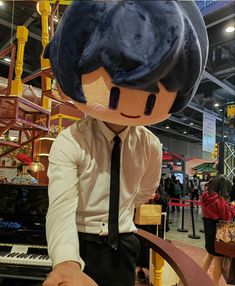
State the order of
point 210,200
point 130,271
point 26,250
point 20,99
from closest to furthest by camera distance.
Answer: point 130,271 < point 20,99 < point 26,250 < point 210,200

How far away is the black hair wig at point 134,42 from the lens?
86cm

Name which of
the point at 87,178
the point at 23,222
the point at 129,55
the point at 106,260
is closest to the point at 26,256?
the point at 23,222

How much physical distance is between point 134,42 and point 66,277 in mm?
653

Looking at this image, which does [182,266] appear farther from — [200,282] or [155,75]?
[155,75]

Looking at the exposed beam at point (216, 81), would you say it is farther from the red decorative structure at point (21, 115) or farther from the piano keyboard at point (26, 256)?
the piano keyboard at point (26, 256)

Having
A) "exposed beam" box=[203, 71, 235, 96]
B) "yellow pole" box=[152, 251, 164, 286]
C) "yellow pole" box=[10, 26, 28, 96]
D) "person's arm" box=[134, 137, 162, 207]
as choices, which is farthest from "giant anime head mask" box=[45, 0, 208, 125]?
"exposed beam" box=[203, 71, 235, 96]

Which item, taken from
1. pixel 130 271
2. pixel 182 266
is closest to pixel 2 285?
pixel 130 271

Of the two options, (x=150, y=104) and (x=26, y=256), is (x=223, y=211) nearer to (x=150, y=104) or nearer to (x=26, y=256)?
(x=26, y=256)

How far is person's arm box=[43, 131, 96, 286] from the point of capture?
2.91ft

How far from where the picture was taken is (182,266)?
112 centimetres

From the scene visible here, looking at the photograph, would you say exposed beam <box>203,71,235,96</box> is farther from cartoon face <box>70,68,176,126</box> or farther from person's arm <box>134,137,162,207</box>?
cartoon face <box>70,68,176,126</box>

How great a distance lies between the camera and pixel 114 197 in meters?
1.07

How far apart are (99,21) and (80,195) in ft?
1.89

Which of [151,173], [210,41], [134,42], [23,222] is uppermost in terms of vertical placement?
[210,41]
